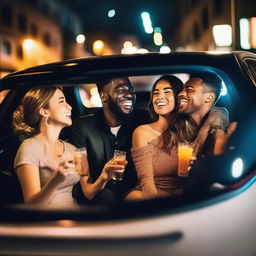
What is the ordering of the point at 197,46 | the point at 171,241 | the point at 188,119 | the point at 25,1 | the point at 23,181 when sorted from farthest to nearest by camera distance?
the point at 25,1
the point at 197,46
the point at 188,119
the point at 23,181
the point at 171,241

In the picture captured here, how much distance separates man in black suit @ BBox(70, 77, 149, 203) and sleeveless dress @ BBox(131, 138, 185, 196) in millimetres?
162

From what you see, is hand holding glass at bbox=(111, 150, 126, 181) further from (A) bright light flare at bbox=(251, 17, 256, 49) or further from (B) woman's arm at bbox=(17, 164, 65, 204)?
(A) bright light flare at bbox=(251, 17, 256, 49)

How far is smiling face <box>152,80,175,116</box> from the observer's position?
370cm

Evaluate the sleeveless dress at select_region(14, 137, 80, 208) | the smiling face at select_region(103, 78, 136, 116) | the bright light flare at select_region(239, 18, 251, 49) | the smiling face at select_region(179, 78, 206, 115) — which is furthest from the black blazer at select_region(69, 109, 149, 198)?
the bright light flare at select_region(239, 18, 251, 49)

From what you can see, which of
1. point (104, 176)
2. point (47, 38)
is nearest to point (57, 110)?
point (104, 176)

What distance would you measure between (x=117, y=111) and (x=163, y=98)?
1.42 feet

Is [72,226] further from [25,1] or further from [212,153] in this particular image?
[25,1]

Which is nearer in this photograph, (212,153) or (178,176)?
(212,153)

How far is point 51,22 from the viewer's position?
6600 cm

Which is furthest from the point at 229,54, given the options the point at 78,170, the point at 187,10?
the point at 187,10

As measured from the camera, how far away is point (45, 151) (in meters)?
3.34

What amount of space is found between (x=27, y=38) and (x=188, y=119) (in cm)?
5435

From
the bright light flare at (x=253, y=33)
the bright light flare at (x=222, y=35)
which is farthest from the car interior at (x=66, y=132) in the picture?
the bright light flare at (x=222, y=35)

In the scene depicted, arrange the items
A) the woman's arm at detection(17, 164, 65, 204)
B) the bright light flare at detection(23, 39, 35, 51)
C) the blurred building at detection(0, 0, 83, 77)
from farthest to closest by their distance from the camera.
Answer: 1. the bright light flare at detection(23, 39, 35, 51)
2. the blurred building at detection(0, 0, 83, 77)
3. the woman's arm at detection(17, 164, 65, 204)
